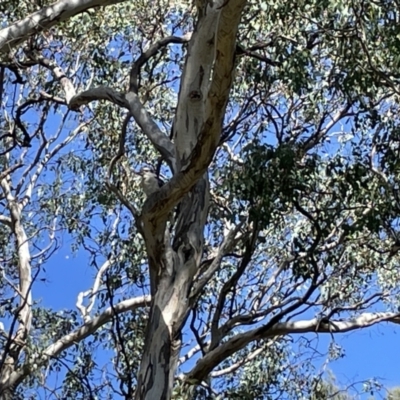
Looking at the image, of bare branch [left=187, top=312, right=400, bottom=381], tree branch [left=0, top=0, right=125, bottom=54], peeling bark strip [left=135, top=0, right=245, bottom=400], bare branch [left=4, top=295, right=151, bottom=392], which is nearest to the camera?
peeling bark strip [left=135, top=0, right=245, bottom=400]

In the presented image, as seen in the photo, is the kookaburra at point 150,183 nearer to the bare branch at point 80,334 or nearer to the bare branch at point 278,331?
the bare branch at point 278,331

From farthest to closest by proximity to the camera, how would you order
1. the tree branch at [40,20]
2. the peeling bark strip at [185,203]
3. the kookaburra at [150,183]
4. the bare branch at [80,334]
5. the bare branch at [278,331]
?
the bare branch at [80,334] → the bare branch at [278,331] → the kookaburra at [150,183] → the tree branch at [40,20] → the peeling bark strip at [185,203]

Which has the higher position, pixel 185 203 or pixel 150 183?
pixel 185 203

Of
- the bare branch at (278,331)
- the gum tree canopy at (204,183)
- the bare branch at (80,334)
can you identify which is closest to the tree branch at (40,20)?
the gum tree canopy at (204,183)

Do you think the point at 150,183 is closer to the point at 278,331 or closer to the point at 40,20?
the point at 40,20

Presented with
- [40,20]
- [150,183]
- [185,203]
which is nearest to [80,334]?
[185,203]

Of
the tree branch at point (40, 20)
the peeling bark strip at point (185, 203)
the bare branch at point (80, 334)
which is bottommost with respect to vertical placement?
the peeling bark strip at point (185, 203)

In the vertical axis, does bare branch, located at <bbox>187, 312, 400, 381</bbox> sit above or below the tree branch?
below

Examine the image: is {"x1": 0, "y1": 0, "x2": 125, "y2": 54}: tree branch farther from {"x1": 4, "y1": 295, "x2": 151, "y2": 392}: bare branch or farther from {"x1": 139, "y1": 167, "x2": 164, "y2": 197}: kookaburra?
{"x1": 4, "y1": 295, "x2": 151, "y2": 392}: bare branch

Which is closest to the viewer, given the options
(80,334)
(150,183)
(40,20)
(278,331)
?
(40,20)

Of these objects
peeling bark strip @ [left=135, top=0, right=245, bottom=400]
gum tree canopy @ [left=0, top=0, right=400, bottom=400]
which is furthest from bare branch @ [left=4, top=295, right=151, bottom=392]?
peeling bark strip @ [left=135, top=0, right=245, bottom=400]

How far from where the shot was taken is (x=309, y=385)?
8.03m

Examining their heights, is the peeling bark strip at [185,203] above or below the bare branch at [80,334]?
below

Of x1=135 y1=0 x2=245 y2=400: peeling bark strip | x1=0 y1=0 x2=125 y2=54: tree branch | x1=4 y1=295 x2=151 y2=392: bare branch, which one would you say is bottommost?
x1=135 y1=0 x2=245 y2=400: peeling bark strip
